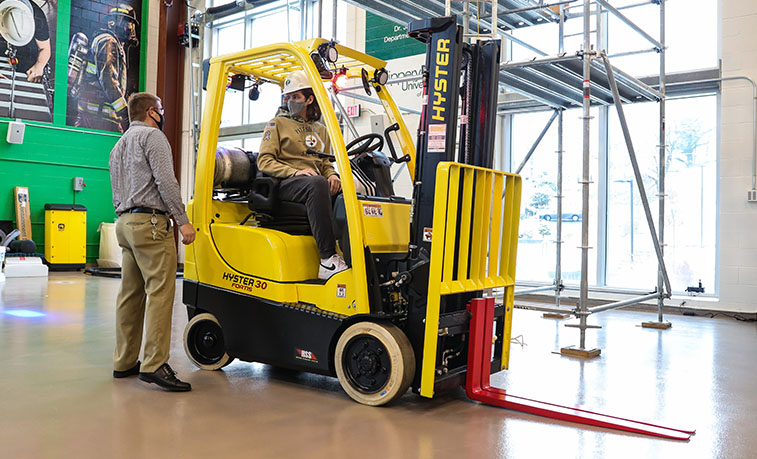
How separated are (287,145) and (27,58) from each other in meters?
12.4

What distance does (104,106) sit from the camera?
15.6m

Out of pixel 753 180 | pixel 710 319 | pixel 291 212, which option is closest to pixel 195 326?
pixel 291 212

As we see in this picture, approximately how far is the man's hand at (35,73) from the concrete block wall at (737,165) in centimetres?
1309

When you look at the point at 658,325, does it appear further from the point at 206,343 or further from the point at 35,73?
the point at 35,73

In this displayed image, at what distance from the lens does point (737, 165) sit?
8.69 meters

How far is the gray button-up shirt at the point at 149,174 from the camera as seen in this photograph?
13.8ft

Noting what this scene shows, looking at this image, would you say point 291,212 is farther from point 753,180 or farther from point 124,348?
point 753,180

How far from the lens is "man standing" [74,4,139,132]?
15312 millimetres

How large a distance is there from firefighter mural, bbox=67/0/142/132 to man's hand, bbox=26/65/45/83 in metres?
0.61

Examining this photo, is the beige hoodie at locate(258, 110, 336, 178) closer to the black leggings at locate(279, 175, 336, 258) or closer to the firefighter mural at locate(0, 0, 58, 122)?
the black leggings at locate(279, 175, 336, 258)

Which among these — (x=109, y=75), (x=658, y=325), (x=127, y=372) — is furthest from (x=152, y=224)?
(x=109, y=75)

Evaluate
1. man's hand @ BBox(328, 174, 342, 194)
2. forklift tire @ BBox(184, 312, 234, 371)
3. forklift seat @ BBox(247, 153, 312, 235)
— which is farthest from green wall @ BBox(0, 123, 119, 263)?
man's hand @ BBox(328, 174, 342, 194)

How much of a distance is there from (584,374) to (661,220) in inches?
139

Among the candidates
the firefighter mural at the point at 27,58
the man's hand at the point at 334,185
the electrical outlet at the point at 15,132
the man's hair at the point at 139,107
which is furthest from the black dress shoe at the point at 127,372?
the firefighter mural at the point at 27,58
